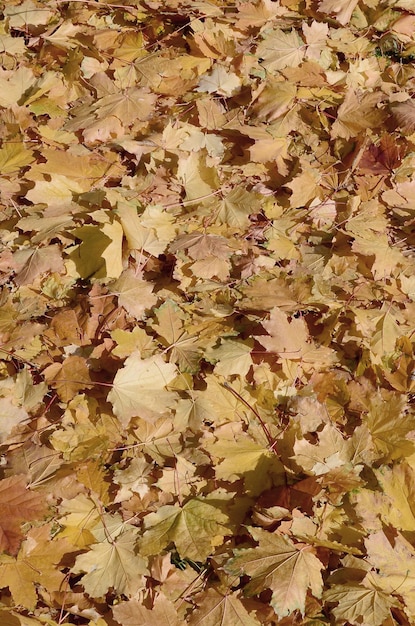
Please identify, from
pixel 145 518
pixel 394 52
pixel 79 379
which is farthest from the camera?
pixel 394 52

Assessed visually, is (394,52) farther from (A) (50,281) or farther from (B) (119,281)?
(A) (50,281)

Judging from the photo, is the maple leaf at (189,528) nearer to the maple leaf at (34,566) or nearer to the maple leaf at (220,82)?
the maple leaf at (34,566)

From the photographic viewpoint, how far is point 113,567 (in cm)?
150

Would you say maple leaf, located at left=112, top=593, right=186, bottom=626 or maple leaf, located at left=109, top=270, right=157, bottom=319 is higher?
maple leaf, located at left=109, top=270, right=157, bottom=319

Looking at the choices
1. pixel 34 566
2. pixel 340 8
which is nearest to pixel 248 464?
pixel 34 566

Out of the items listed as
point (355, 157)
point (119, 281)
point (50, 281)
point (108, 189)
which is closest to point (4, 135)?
point (108, 189)

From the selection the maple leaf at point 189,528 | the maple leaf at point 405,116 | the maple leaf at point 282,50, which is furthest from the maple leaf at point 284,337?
the maple leaf at point 282,50

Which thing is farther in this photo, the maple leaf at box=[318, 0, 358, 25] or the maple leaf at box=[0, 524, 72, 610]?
the maple leaf at box=[318, 0, 358, 25]

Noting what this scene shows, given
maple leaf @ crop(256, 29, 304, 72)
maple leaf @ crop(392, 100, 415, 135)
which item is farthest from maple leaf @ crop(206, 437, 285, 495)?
maple leaf @ crop(256, 29, 304, 72)

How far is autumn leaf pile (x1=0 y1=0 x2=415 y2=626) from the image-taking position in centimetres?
150

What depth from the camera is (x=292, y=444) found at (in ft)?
5.40

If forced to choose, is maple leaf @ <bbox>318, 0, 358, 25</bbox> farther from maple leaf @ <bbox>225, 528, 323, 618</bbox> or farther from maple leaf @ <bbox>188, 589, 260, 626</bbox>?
maple leaf @ <bbox>188, 589, 260, 626</bbox>

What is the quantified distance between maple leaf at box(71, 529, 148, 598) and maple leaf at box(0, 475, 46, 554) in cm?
18

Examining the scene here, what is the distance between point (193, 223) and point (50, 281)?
596 millimetres
